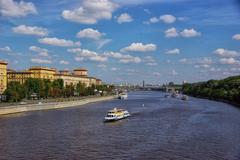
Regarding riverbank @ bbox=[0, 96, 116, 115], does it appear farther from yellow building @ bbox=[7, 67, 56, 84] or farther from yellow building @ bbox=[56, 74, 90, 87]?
yellow building @ bbox=[56, 74, 90, 87]

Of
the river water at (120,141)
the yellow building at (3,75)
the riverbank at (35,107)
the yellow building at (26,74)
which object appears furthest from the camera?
the yellow building at (26,74)

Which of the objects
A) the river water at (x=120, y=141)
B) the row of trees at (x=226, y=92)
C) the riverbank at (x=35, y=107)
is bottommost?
the river water at (x=120, y=141)

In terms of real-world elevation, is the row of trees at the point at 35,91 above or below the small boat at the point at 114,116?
above

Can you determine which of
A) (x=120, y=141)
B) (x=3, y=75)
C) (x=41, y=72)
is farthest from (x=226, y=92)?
(x=120, y=141)

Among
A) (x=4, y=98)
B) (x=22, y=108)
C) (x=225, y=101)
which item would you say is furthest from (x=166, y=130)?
(x=225, y=101)

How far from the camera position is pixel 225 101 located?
7525 centimetres

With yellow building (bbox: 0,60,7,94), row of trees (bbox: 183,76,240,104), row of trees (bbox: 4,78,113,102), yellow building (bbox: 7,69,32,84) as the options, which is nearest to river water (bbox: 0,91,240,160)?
row of trees (bbox: 4,78,113,102)

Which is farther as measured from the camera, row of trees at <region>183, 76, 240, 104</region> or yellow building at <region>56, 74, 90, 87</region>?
yellow building at <region>56, 74, 90, 87</region>

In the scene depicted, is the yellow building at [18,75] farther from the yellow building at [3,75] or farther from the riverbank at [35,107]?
the riverbank at [35,107]

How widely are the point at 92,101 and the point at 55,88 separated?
7118mm

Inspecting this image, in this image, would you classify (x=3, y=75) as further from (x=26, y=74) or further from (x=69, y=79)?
(x=69, y=79)

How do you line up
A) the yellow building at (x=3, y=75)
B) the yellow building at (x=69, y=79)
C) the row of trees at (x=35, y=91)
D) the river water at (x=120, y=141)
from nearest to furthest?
the river water at (x=120, y=141)
the row of trees at (x=35, y=91)
the yellow building at (x=3, y=75)
the yellow building at (x=69, y=79)

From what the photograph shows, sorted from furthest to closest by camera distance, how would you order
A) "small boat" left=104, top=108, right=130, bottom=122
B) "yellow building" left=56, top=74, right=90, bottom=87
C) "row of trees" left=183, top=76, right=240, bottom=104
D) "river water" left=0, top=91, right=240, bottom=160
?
1. "yellow building" left=56, top=74, right=90, bottom=87
2. "row of trees" left=183, top=76, right=240, bottom=104
3. "small boat" left=104, top=108, right=130, bottom=122
4. "river water" left=0, top=91, right=240, bottom=160

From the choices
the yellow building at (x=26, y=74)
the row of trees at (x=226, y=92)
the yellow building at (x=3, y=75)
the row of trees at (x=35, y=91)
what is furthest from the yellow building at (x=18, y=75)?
the row of trees at (x=226, y=92)
